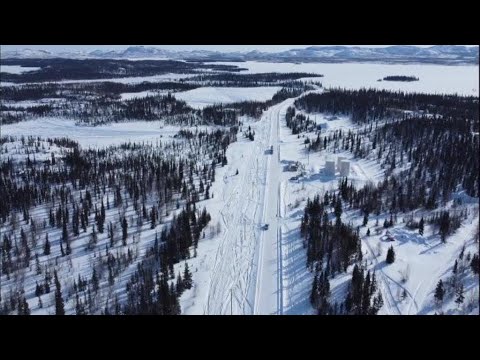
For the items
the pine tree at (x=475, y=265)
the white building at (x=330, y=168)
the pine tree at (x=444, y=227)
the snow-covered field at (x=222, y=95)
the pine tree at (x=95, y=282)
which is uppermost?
the snow-covered field at (x=222, y=95)

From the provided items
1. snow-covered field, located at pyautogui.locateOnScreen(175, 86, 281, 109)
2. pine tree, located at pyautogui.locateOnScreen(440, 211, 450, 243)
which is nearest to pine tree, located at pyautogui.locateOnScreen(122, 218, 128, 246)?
pine tree, located at pyautogui.locateOnScreen(440, 211, 450, 243)

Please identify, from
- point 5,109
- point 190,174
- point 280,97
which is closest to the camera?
point 190,174

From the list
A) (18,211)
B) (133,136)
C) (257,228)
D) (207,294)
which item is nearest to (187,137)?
(133,136)

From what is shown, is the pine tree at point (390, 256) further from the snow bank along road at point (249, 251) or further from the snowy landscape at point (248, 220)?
the snow bank along road at point (249, 251)

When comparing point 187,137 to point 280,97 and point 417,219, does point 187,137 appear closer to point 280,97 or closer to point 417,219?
point 417,219

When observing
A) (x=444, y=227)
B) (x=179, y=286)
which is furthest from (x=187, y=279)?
(x=444, y=227)

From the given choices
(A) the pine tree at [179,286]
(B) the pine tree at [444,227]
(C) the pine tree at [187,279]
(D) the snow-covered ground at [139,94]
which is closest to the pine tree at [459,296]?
(B) the pine tree at [444,227]
